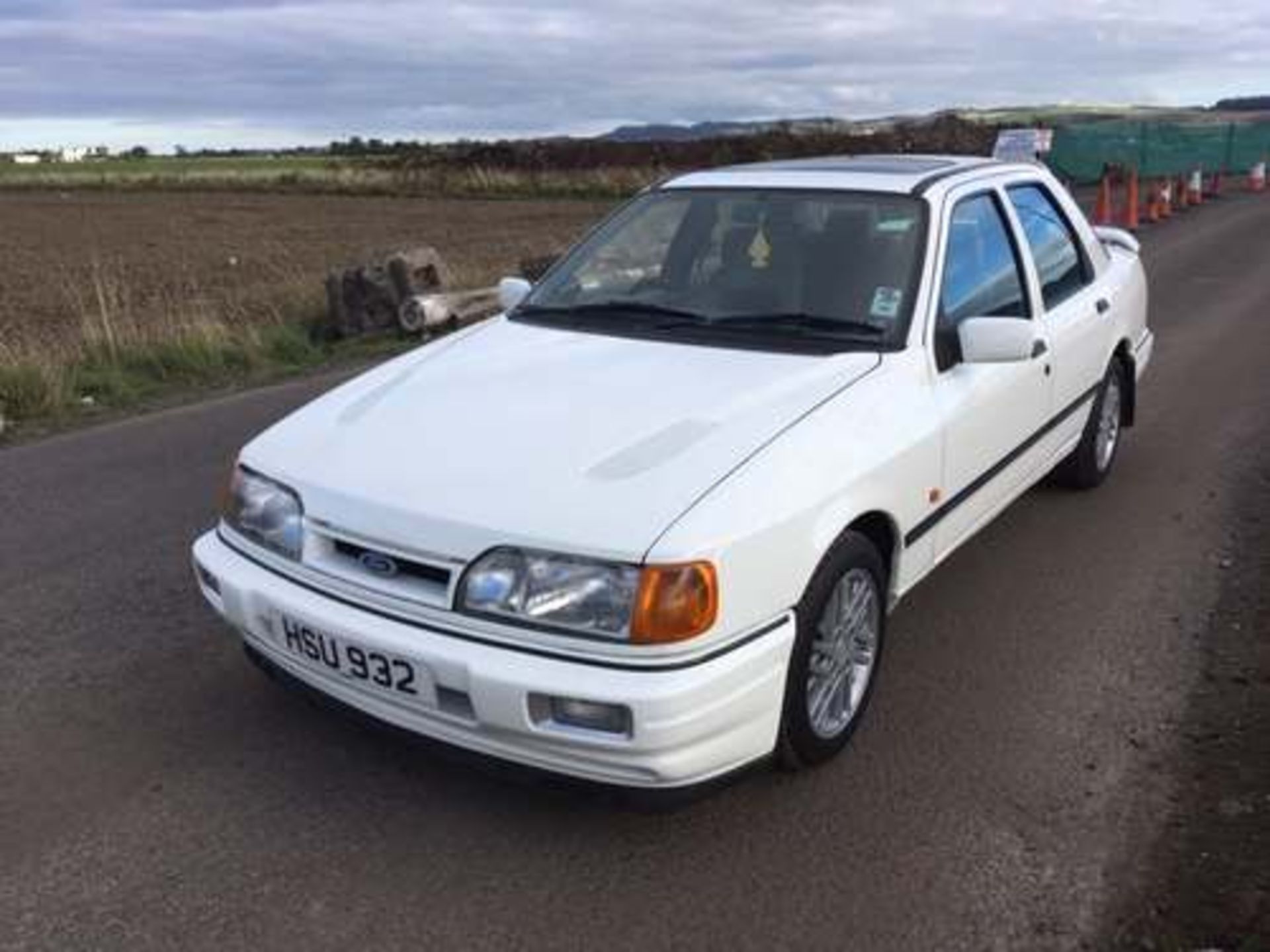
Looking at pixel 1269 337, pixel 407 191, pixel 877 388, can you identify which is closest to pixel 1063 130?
pixel 1269 337

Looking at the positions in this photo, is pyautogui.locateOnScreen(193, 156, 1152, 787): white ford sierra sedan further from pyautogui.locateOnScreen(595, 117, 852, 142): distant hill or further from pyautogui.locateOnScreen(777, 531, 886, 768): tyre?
pyautogui.locateOnScreen(595, 117, 852, 142): distant hill

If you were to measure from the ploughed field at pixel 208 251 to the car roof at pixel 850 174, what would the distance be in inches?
232

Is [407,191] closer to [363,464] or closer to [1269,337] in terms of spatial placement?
[1269,337]

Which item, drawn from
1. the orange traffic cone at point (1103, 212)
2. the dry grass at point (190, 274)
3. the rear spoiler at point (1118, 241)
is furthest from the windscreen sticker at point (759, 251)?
the orange traffic cone at point (1103, 212)

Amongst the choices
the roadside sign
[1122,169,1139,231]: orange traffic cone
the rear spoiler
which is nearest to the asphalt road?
the rear spoiler

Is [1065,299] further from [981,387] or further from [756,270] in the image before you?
[756,270]

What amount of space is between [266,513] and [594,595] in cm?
109

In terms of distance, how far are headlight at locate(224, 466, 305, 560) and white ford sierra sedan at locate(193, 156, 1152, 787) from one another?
0.01 meters

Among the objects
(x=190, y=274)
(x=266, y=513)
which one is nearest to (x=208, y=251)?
(x=190, y=274)

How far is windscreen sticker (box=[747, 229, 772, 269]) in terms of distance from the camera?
425cm

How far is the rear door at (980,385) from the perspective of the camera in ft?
12.9

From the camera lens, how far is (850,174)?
4.55 m

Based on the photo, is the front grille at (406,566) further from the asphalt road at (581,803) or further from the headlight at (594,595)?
the asphalt road at (581,803)

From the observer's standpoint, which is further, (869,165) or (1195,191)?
(1195,191)
